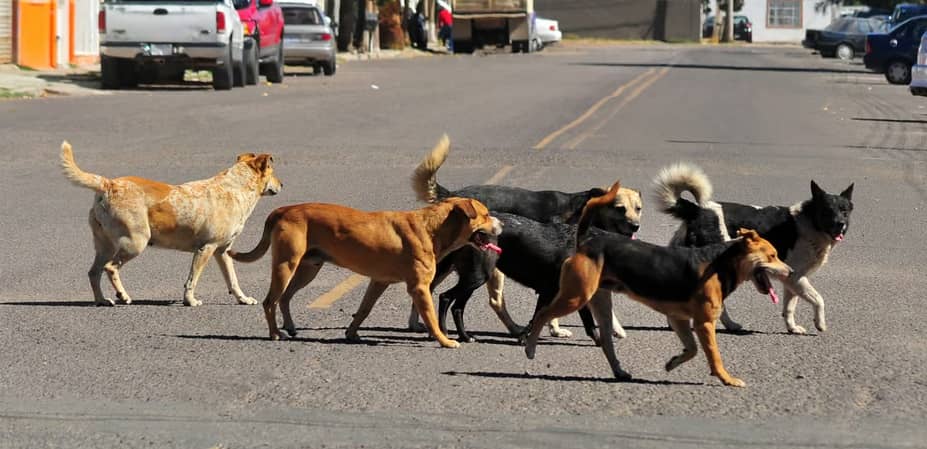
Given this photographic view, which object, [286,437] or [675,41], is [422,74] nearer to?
[286,437]

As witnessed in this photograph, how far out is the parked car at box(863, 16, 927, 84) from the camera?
39625 millimetres

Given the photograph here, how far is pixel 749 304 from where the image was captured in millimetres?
9305

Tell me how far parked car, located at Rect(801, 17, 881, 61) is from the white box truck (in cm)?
1162

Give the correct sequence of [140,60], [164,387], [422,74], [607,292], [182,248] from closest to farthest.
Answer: [164,387] < [607,292] < [182,248] < [140,60] < [422,74]

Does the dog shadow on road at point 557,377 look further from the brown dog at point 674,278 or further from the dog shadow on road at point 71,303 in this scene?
the dog shadow on road at point 71,303

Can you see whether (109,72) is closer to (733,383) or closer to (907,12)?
(733,383)

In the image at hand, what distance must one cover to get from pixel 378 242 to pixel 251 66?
23382 mm

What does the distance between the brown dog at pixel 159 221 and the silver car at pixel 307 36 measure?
27.2 m

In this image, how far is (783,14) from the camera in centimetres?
11319

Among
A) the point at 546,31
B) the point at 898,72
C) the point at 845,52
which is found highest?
the point at 546,31

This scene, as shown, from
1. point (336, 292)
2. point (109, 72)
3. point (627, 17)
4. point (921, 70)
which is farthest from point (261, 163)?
point (627, 17)

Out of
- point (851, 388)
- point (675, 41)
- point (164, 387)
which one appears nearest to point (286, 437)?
point (164, 387)

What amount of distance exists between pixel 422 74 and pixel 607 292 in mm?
33226

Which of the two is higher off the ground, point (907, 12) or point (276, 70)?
point (907, 12)
